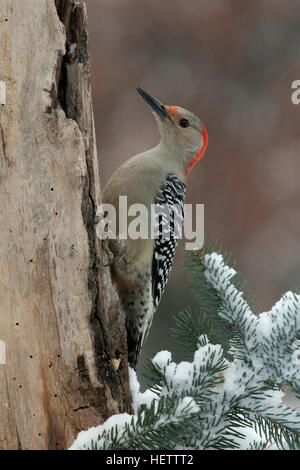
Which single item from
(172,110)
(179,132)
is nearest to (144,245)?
(179,132)

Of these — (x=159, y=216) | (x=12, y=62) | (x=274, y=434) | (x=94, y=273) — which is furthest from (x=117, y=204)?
(x=274, y=434)

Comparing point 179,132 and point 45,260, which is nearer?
point 45,260

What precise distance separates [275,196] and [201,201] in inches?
24.9

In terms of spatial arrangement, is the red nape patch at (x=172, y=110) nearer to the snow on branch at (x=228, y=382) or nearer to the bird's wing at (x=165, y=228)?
the bird's wing at (x=165, y=228)

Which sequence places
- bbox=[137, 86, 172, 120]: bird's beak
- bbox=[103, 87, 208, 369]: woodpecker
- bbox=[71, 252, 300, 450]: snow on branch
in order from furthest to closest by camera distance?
bbox=[137, 86, 172, 120]: bird's beak
bbox=[103, 87, 208, 369]: woodpecker
bbox=[71, 252, 300, 450]: snow on branch

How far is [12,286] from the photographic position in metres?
2.37

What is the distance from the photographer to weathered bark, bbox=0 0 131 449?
Result: 2.37 m

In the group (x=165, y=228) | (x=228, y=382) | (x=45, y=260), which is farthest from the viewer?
(x=165, y=228)

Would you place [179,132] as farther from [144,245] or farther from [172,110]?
Answer: [144,245]

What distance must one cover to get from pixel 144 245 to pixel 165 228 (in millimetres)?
198

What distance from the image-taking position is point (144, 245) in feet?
11.2

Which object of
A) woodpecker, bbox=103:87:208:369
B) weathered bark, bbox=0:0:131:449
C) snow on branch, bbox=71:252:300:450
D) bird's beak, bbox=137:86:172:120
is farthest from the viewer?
bird's beak, bbox=137:86:172:120

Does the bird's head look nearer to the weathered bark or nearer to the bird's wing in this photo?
the bird's wing

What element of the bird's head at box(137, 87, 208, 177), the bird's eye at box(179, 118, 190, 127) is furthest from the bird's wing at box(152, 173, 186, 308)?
the bird's eye at box(179, 118, 190, 127)
